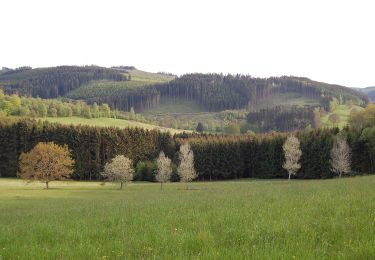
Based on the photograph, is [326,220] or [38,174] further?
[38,174]

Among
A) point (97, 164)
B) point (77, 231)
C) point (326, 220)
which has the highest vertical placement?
point (326, 220)

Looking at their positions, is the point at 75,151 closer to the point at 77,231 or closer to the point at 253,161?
the point at 253,161

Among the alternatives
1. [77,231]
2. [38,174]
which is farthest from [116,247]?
[38,174]

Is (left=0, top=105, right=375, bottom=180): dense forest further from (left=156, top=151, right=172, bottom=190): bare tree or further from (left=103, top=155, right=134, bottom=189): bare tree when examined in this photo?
(left=103, top=155, right=134, bottom=189): bare tree

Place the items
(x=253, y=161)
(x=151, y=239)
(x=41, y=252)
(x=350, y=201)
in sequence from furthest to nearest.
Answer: (x=253, y=161) → (x=350, y=201) → (x=151, y=239) → (x=41, y=252)

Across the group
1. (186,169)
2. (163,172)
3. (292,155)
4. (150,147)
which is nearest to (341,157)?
(292,155)

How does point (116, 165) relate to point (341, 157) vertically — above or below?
below

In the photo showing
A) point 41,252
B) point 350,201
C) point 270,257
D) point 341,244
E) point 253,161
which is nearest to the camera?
point 270,257

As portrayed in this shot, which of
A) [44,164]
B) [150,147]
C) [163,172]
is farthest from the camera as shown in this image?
[150,147]

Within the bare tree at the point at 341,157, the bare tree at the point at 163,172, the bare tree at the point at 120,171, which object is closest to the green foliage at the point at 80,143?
the bare tree at the point at 120,171

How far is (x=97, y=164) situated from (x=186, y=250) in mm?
110751

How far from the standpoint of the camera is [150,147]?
417 feet

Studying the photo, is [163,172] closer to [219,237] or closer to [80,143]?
[80,143]

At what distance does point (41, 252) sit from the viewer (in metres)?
9.91
